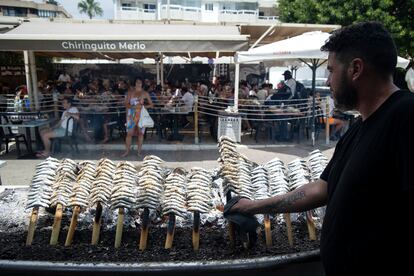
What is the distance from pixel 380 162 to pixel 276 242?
1774 mm

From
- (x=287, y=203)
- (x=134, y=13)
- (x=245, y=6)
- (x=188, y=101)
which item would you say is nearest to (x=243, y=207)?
(x=287, y=203)

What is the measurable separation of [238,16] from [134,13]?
1251 centimetres

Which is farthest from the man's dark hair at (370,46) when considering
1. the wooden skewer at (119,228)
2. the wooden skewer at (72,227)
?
the wooden skewer at (72,227)

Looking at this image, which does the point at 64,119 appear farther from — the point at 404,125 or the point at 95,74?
the point at 95,74

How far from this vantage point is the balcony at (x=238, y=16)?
45.2 m

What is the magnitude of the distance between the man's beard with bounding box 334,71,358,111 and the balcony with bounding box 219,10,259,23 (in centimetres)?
4541

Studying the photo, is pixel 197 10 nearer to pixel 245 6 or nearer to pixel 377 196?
pixel 245 6

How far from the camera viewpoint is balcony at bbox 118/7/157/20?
144 feet

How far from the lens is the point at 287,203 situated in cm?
214

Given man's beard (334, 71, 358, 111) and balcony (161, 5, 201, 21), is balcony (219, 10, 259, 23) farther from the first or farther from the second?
man's beard (334, 71, 358, 111)

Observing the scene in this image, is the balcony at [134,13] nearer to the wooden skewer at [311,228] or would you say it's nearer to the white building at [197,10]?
the white building at [197,10]

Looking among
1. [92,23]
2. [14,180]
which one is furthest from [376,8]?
[14,180]

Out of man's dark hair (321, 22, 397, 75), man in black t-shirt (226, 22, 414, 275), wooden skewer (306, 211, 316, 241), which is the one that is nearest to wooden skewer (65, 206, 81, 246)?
wooden skewer (306, 211, 316, 241)

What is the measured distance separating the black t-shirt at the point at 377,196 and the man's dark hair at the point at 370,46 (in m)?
0.14
